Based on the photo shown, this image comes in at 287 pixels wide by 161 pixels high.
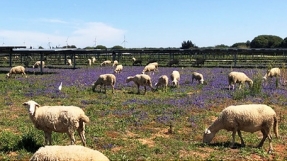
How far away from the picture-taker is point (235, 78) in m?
22.8

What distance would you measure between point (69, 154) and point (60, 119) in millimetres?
3413

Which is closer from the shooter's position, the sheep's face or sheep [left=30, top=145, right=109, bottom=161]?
sheep [left=30, top=145, right=109, bottom=161]

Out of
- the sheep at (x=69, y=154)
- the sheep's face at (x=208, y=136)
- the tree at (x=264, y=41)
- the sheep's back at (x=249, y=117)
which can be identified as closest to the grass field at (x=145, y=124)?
the sheep's face at (x=208, y=136)

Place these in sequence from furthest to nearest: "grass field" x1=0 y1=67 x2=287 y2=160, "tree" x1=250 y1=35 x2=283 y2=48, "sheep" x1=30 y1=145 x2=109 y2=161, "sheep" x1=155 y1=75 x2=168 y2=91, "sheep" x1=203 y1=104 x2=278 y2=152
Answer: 1. "tree" x1=250 y1=35 x2=283 y2=48
2. "sheep" x1=155 y1=75 x2=168 y2=91
3. "sheep" x1=203 y1=104 x2=278 y2=152
4. "grass field" x1=0 y1=67 x2=287 y2=160
5. "sheep" x1=30 y1=145 x2=109 y2=161

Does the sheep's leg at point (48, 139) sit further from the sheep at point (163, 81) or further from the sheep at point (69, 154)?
the sheep at point (163, 81)

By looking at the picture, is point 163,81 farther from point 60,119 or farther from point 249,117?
point 60,119

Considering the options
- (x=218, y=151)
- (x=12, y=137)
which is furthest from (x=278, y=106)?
(x=12, y=137)

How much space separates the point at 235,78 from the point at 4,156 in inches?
680

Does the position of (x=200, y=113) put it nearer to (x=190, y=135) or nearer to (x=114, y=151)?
(x=190, y=135)

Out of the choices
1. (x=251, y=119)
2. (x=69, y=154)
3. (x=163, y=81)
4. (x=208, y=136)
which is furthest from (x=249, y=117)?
(x=163, y=81)

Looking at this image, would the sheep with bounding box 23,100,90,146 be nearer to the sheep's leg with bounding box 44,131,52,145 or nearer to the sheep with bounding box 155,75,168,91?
the sheep's leg with bounding box 44,131,52,145

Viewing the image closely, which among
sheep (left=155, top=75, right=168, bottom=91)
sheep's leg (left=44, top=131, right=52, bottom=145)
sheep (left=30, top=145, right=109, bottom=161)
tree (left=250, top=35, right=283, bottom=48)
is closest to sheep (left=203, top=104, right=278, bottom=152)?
sheep (left=30, top=145, right=109, bottom=161)

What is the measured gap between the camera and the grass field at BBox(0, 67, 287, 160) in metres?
9.99

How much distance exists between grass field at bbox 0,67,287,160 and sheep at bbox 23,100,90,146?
73 cm
